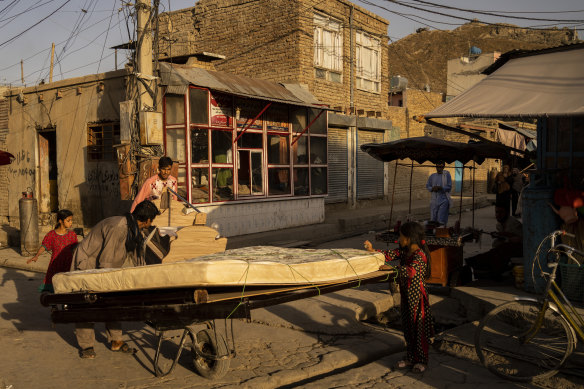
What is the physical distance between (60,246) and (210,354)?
2.71 meters

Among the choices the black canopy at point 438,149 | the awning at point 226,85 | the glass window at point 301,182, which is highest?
the awning at point 226,85

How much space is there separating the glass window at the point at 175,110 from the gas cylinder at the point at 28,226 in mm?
3629

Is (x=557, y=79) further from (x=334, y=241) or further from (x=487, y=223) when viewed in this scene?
(x=487, y=223)

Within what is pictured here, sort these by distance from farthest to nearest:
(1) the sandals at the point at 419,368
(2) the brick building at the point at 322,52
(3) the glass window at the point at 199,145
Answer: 1. (2) the brick building at the point at 322,52
2. (3) the glass window at the point at 199,145
3. (1) the sandals at the point at 419,368

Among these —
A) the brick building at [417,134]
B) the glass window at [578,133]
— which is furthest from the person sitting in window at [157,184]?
the brick building at [417,134]

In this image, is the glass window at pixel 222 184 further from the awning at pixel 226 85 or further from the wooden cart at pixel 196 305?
the wooden cart at pixel 196 305

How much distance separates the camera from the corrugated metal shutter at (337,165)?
1777 centimetres

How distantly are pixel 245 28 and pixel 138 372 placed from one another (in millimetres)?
14710

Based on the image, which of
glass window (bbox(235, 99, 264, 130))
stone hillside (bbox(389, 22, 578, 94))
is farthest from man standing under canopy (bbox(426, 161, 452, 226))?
stone hillside (bbox(389, 22, 578, 94))

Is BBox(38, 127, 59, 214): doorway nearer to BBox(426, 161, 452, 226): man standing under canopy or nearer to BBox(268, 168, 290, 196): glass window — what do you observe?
BBox(268, 168, 290, 196): glass window

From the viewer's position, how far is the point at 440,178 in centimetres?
1175

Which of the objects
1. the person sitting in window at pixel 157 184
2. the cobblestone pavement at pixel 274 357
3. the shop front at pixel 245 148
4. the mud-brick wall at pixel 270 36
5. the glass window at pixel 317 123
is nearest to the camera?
the cobblestone pavement at pixel 274 357

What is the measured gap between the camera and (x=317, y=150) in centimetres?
1505

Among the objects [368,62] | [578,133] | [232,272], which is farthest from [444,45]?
[232,272]
